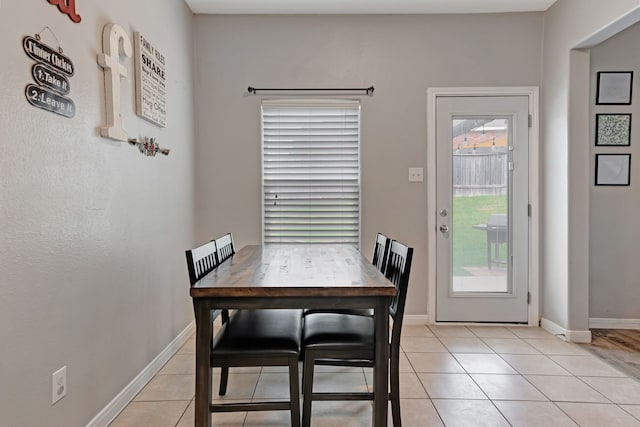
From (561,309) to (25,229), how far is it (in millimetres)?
3510

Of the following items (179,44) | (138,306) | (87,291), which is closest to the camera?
(87,291)

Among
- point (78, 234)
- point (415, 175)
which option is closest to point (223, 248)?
point (78, 234)

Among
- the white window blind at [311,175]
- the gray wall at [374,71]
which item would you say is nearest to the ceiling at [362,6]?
the gray wall at [374,71]

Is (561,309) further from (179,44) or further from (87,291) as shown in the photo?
(179,44)

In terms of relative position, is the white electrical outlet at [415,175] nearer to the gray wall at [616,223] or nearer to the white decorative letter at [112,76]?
the gray wall at [616,223]

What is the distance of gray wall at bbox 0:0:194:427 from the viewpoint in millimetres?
1380

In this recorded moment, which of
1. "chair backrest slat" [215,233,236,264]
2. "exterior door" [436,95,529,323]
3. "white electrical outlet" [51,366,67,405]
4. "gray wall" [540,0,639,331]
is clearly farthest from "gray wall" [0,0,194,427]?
"gray wall" [540,0,639,331]

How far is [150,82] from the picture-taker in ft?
8.36

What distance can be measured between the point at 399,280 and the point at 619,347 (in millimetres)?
2254

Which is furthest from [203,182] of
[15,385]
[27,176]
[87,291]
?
[15,385]

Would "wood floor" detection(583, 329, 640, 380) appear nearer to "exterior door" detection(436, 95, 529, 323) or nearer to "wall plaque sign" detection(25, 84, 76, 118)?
"exterior door" detection(436, 95, 529, 323)

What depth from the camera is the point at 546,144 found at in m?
3.42

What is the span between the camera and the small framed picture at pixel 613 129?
3.35 meters

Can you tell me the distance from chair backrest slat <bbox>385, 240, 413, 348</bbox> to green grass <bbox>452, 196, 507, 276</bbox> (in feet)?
5.54
